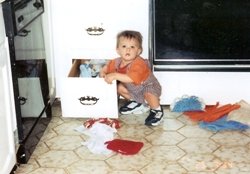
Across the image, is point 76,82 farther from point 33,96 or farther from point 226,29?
point 226,29

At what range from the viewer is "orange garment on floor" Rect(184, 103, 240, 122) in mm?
2506

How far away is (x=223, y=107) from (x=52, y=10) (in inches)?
44.0

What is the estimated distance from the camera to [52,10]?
248 centimetres

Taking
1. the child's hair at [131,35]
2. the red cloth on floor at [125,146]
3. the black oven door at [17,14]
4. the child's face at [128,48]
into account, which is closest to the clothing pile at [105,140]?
the red cloth on floor at [125,146]

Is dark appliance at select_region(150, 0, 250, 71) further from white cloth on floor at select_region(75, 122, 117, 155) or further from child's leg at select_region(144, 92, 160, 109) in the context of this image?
white cloth on floor at select_region(75, 122, 117, 155)

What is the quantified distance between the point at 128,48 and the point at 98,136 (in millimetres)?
510

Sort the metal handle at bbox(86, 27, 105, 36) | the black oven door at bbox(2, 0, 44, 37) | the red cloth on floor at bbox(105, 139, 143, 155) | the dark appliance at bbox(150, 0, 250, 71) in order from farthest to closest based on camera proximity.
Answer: the metal handle at bbox(86, 27, 105, 36) → the dark appliance at bbox(150, 0, 250, 71) → the red cloth on floor at bbox(105, 139, 143, 155) → the black oven door at bbox(2, 0, 44, 37)

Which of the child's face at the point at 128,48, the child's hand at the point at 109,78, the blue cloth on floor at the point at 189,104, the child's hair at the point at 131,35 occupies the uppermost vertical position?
the child's hair at the point at 131,35

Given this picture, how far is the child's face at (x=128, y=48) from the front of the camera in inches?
96.1

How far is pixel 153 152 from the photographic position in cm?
220

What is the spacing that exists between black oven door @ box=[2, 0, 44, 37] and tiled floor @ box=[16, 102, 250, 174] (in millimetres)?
644

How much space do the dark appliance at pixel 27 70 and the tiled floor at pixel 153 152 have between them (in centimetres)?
9

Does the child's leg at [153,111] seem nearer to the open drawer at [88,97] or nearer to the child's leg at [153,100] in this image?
the child's leg at [153,100]

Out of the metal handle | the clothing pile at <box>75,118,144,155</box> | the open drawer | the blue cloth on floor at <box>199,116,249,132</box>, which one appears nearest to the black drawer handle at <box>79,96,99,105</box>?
the open drawer
